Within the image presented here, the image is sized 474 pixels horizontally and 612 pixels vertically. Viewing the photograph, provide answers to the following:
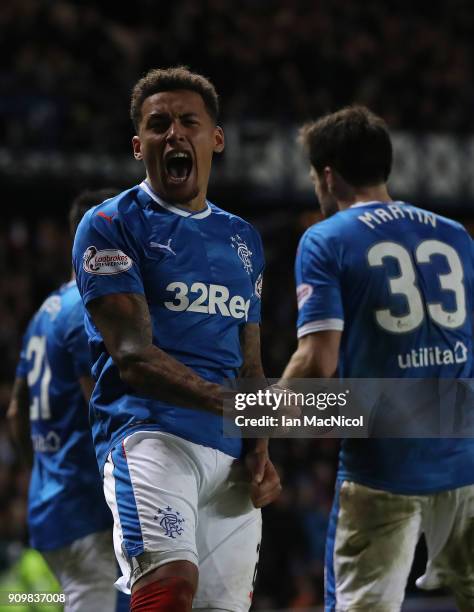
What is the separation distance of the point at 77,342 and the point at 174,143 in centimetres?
150

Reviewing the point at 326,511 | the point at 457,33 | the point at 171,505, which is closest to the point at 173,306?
the point at 171,505

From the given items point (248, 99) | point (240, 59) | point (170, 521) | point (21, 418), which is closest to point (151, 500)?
point (170, 521)

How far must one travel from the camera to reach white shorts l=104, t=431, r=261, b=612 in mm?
3104

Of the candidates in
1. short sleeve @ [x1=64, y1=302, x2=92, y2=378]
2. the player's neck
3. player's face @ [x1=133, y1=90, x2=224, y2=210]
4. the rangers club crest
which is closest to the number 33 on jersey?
the player's neck

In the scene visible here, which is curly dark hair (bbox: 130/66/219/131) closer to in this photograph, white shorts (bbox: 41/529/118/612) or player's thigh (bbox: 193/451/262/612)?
player's thigh (bbox: 193/451/262/612)

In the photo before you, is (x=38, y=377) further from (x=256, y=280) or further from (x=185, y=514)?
(x=185, y=514)

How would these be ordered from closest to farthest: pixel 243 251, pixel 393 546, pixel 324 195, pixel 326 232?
1. pixel 243 251
2. pixel 393 546
3. pixel 326 232
4. pixel 324 195

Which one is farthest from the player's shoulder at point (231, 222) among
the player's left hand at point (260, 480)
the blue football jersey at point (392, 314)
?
the player's left hand at point (260, 480)

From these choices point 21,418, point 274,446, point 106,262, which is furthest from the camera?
point 274,446

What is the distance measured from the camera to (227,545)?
3428 mm

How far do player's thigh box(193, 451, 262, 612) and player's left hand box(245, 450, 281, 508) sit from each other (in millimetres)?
39

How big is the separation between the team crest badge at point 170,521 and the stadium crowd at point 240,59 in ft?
34.7

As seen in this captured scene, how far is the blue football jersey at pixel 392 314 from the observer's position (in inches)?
156

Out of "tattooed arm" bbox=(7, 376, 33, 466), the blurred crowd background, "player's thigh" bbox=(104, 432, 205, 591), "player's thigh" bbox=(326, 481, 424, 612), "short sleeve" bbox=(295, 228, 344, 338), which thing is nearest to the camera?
"player's thigh" bbox=(104, 432, 205, 591)
